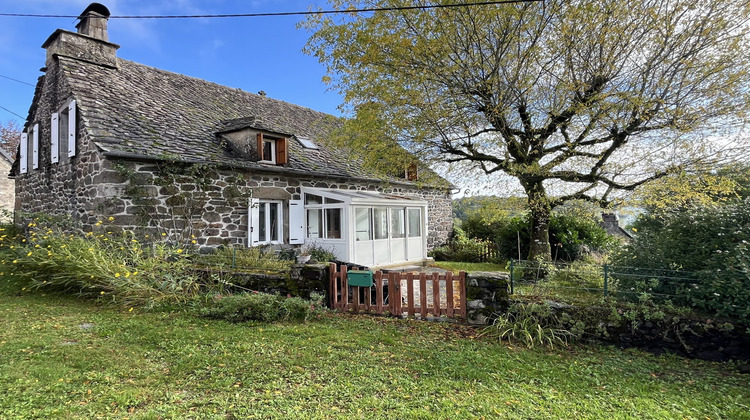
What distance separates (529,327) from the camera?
16.8 feet

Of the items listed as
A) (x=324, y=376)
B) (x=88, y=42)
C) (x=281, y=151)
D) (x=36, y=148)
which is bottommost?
(x=324, y=376)

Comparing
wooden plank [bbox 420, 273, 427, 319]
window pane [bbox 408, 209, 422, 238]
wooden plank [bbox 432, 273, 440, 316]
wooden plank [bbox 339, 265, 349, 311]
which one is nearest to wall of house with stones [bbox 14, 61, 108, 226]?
wooden plank [bbox 339, 265, 349, 311]

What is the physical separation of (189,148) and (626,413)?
34.4 feet

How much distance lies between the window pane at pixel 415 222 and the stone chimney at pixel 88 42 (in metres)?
11.0

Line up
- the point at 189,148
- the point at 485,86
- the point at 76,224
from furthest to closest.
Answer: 1. the point at 189,148
2. the point at 76,224
3. the point at 485,86

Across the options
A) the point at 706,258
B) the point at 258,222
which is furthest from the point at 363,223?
the point at 706,258

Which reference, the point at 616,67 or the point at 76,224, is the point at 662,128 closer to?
the point at 616,67

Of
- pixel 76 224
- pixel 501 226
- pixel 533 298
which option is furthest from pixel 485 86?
pixel 76 224

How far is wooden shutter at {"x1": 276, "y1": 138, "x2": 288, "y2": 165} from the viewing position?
455 inches

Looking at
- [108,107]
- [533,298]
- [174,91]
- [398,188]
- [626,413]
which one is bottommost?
[626,413]

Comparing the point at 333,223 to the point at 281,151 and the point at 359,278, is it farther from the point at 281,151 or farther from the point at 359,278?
the point at 359,278

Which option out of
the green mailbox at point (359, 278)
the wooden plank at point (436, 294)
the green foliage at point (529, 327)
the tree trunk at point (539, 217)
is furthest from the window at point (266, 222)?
the green foliage at point (529, 327)

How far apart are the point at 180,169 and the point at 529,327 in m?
8.75

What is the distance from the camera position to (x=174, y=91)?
12828 mm
